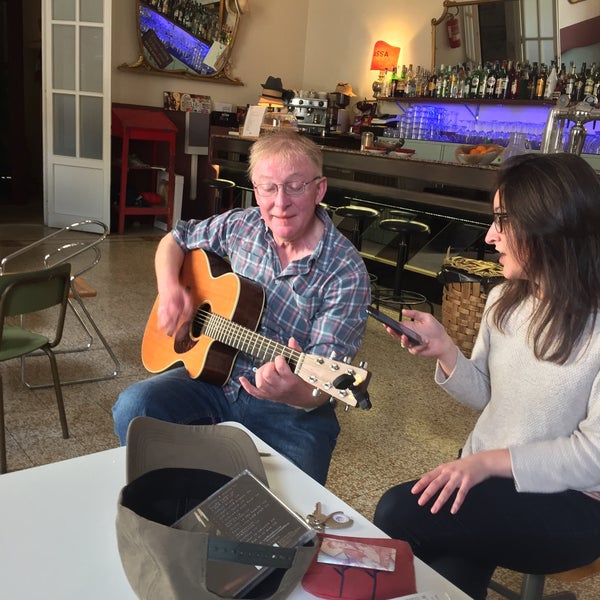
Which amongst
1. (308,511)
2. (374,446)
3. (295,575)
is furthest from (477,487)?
(374,446)

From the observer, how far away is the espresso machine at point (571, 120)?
3.16m

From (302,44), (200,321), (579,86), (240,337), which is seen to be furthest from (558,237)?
(302,44)

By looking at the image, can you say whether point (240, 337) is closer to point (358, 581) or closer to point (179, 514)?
point (179, 514)

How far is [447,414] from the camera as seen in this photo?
321 centimetres

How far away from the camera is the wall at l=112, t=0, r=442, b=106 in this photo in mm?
7145

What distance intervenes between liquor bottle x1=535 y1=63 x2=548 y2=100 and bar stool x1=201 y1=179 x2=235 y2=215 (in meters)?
2.97

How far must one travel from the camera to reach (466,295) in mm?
3498

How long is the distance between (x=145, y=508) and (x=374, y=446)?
1.84 m

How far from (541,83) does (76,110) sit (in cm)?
443

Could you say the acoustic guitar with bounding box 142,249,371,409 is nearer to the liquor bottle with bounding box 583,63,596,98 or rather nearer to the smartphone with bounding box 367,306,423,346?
the smartphone with bounding box 367,306,423,346

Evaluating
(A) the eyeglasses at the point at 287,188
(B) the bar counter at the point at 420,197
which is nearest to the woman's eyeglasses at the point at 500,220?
(A) the eyeglasses at the point at 287,188

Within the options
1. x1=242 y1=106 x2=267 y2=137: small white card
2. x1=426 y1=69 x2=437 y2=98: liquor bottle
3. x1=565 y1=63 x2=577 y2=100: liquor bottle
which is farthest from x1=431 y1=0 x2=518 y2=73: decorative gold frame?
x1=242 y1=106 x2=267 y2=137: small white card

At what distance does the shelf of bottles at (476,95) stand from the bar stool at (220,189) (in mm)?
1960

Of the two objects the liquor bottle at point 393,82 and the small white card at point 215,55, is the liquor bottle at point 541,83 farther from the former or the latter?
the small white card at point 215,55
